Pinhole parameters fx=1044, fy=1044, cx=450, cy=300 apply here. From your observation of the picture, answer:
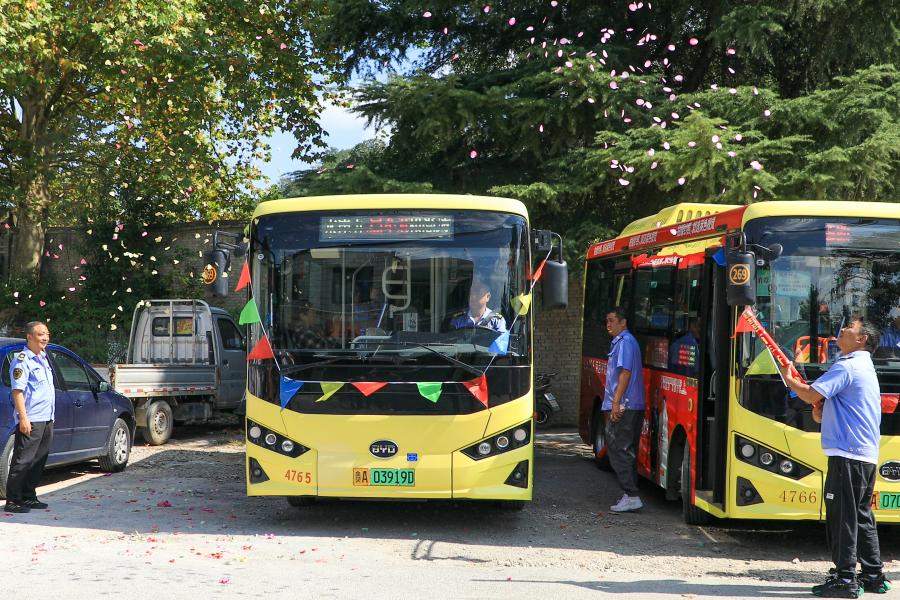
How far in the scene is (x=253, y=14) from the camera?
24.2m

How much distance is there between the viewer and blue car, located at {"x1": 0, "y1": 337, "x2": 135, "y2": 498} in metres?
10.5

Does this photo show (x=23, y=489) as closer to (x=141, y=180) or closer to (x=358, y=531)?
(x=358, y=531)

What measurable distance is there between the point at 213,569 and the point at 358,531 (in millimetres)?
1972

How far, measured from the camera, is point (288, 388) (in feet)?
29.5

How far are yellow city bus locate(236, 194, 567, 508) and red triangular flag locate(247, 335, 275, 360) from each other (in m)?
0.01

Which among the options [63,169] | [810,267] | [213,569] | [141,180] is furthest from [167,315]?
[810,267]

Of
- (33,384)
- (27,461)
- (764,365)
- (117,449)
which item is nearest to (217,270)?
(33,384)

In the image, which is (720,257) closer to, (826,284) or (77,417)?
(826,284)

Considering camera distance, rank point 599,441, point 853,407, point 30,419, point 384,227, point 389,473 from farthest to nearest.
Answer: point 599,441 → point 30,419 → point 384,227 → point 389,473 → point 853,407

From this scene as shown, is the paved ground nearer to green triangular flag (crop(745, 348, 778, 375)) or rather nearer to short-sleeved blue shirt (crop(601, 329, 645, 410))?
short-sleeved blue shirt (crop(601, 329, 645, 410))

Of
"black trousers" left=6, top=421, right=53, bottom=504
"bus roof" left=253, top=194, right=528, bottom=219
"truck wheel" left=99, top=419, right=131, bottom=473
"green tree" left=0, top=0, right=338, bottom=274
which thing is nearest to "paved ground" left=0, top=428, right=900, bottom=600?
"black trousers" left=6, top=421, right=53, bottom=504

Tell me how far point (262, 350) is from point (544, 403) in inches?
392

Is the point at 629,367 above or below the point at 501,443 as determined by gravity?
above

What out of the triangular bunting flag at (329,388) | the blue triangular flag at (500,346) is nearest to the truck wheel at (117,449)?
the triangular bunting flag at (329,388)
